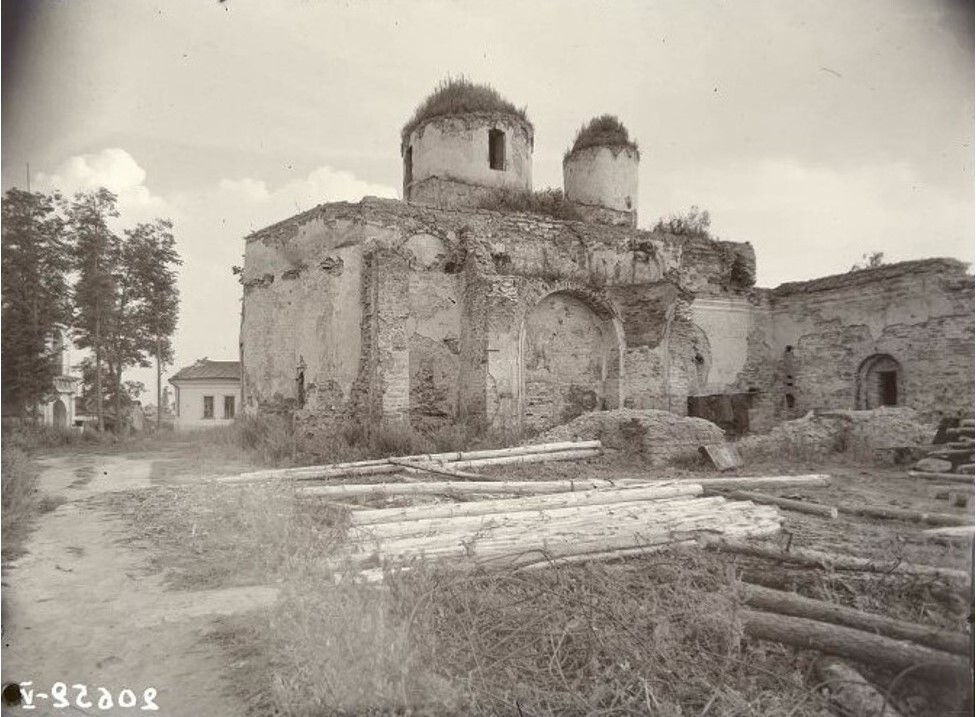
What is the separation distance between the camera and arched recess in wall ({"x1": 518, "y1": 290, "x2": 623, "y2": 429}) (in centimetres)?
1383

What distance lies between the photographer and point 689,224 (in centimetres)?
2075

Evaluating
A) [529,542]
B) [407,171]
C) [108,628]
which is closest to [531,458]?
[529,542]

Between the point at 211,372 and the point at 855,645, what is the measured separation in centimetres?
2402

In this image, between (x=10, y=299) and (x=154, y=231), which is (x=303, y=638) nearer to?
(x=10, y=299)

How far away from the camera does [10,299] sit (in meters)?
4.80

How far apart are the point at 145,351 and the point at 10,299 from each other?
198 cm

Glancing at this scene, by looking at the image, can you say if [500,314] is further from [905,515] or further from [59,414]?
[905,515]

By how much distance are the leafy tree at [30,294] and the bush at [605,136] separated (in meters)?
16.4

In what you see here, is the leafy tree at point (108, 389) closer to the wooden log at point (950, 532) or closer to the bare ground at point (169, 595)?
the bare ground at point (169, 595)

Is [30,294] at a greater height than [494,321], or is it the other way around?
[494,321]

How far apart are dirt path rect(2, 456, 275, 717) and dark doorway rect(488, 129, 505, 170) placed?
12.9 metres

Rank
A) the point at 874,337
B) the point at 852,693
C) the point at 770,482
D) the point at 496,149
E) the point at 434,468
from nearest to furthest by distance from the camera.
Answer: the point at 852,693
the point at 770,482
the point at 434,468
the point at 496,149
the point at 874,337

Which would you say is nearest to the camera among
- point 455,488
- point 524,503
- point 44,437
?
point 524,503

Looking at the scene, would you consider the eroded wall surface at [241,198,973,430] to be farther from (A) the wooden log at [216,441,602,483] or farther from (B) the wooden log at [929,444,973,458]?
(B) the wooden log at [929,444,973,458]
